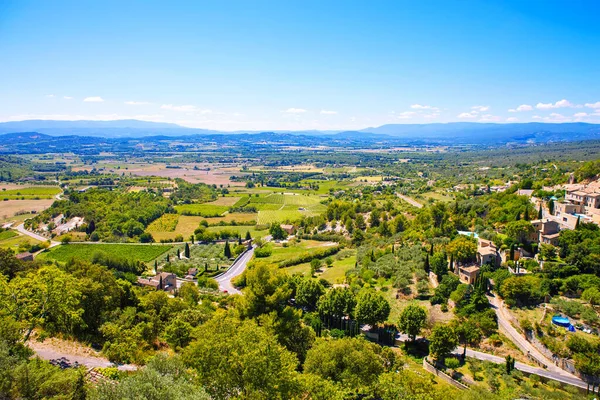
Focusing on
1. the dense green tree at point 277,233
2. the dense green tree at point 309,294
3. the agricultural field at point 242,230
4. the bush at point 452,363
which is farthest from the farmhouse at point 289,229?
the bush at point 452,363

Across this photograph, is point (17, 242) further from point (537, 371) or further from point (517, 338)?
point (537, 371)

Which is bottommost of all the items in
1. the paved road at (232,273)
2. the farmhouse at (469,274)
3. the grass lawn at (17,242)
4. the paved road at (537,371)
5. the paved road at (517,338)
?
the paved road at (232,273)

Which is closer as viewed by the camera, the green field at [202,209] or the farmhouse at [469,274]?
the farmhouse at [469,274]

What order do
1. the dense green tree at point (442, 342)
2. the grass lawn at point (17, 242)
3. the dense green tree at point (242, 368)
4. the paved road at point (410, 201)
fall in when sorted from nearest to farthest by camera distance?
the dense green tree at point (242, 368) < the dense green tree at point (442, 342) < the grass lawn at point (17, 242) < the paved road at point (410, 201)

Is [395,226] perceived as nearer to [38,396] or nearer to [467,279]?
[467,279]

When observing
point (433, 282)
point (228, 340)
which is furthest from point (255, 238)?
point (228, 340)

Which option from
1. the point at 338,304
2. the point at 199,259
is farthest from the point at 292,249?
the point at 338,304

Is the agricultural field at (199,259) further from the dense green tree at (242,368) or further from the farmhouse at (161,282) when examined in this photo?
the dense green tree at (242,368)

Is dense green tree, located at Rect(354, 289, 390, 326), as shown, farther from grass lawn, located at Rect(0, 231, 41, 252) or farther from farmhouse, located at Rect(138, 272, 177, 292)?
grass lawn, located at Rect(0, 231, 41, 252)
